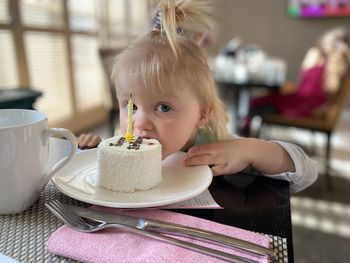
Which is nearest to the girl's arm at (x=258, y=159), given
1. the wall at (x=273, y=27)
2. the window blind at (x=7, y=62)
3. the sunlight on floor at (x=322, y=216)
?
the sunlight on floor at (x=322, y=216)

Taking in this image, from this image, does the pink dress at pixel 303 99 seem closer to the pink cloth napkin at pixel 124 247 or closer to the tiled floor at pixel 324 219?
the tiled floor at pixel 324 219

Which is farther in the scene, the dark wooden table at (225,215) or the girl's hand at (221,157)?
the girl's hand at (221,157)

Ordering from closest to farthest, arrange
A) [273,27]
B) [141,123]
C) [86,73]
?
[141,123] < [86,73] < [273,27]

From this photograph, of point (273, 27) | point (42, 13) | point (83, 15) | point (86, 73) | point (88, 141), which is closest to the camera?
point (88, 141)

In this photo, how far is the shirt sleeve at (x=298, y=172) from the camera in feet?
1.89

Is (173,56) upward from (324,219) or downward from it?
upward

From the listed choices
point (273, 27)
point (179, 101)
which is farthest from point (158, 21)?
point (273, 27)

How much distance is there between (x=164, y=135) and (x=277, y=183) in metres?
0.22

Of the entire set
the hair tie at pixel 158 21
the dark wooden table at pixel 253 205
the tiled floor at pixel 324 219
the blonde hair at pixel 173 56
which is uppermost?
the hair tie at pixel 158 21

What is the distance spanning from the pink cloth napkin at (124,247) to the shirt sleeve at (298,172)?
0.25m

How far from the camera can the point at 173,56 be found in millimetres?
579

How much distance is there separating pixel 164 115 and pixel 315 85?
1.89 meters

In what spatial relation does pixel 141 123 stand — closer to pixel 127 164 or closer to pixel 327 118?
pixel 127 164

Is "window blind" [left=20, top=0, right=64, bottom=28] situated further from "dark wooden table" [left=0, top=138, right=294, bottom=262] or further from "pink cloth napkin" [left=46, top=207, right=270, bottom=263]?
"pink cloth napkin" [left=46, top=207, right=270, bottom=263]
